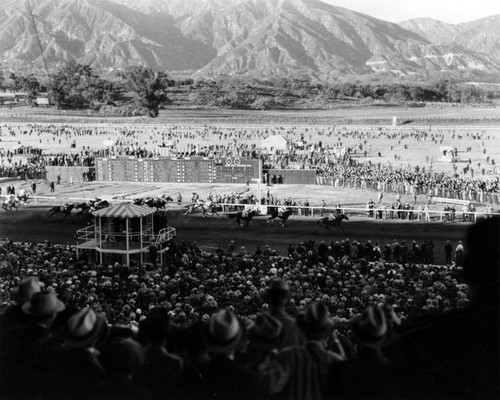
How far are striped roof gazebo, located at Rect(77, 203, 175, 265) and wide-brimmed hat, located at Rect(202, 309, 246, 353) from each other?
1305cm

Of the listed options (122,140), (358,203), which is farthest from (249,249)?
(122,140)

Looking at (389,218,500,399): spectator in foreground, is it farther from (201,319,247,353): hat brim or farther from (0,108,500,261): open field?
(0,108,500,261): open field

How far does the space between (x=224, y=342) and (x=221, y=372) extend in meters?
0.24

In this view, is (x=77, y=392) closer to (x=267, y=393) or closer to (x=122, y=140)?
(x=267, y=393)

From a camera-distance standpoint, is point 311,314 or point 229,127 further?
point 229,127

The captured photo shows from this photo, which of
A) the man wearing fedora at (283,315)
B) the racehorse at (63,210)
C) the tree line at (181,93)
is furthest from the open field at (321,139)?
the man wearing fedora at (283,315)

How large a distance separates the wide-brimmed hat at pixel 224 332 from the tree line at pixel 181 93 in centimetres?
8820

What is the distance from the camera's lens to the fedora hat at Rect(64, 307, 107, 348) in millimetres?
3104

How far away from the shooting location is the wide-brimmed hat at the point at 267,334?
314cm

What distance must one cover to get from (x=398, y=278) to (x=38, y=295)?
984 centimetres

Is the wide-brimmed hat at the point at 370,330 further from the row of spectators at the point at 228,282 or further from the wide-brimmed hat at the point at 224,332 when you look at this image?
the row of spectators at the point at 228,282

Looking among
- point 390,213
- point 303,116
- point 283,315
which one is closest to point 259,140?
point 303,116

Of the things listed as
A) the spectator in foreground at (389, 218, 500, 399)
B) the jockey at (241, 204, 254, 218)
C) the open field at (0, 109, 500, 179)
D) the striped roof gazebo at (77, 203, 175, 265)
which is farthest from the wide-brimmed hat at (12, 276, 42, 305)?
the open field at (0, 109, 500, 179)

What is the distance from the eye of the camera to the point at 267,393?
3.15 meters
